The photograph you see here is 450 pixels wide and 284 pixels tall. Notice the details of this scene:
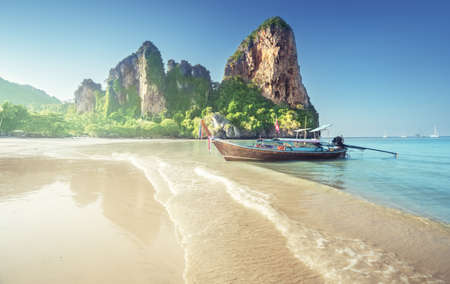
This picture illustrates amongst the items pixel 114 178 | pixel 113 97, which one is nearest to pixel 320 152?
pixel 114 178

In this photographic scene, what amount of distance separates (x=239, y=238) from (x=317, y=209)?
3222 mm

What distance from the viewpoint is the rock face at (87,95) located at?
124 m

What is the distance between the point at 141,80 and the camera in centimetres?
11181

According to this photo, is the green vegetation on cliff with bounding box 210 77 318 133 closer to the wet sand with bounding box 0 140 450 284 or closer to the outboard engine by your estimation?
the outboard engine

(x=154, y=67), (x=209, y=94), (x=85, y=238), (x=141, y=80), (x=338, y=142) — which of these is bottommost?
(x=85, y=238)

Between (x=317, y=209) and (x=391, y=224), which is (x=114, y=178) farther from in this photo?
(x=391, y=224)

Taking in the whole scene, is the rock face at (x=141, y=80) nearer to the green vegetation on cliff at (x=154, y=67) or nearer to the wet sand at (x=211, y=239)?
the green vegetation on cliff at (x=154, y=67)

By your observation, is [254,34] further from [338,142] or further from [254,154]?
[254,154]

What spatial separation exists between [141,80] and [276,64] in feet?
232

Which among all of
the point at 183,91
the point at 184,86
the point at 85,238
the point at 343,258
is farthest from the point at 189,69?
the point at 343,258

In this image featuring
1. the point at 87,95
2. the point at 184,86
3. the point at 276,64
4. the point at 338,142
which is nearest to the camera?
the point at 338,142

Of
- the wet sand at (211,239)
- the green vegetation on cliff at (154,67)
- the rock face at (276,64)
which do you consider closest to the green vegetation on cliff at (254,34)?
the rock face at (276,64)

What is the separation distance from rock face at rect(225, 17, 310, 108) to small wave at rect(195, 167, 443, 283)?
105 meters

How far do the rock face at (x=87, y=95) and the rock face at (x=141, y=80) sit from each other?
12306mm
